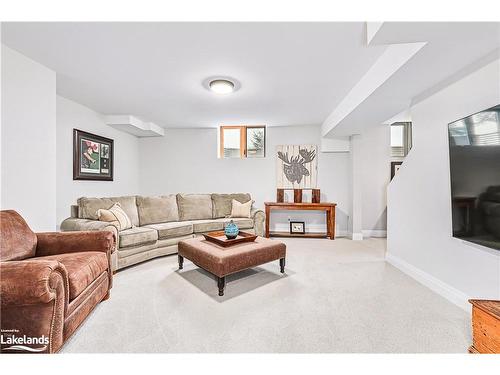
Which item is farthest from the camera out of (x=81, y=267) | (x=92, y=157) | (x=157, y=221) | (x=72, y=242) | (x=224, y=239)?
(x=157, y=221)

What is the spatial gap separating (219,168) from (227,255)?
326cm

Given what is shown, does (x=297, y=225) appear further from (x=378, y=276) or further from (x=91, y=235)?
(x=91, y=235)

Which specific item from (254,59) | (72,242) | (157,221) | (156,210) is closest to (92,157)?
(156,210)

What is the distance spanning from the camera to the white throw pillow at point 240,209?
4418 mm

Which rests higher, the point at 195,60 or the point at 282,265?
the point at 195,60

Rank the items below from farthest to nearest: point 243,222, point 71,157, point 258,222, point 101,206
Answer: point 258,222, point 243,222, point 71,157, point 101,206

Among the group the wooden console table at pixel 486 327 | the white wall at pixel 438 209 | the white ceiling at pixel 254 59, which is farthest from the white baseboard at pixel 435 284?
the white ceiling at pixel 254 59

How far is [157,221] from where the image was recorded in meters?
3.92

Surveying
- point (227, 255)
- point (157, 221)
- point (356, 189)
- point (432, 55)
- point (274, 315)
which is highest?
point (432, 55)

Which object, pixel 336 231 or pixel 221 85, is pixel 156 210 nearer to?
pixel 221 85
